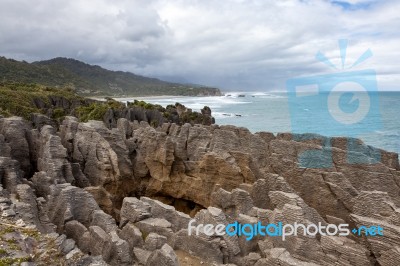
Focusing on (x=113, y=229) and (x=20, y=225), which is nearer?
(x=20, y=225)

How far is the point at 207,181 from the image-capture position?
58.2 ft

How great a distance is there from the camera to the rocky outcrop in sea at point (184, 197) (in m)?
9.16

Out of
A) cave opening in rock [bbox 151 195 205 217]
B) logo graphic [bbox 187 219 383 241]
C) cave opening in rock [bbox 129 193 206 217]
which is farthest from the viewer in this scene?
cave opening in rock [bbox 129 193 206 217]

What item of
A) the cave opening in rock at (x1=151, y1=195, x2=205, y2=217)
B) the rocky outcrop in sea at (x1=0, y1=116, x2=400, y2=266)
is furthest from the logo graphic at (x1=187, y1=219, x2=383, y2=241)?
the cave opening in rock at (x1=151, y1=195, x2=205, y2=217)

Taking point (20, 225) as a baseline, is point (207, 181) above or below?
below

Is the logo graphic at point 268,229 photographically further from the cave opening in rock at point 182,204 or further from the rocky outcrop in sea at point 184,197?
the cave opening in rock at point 182,204

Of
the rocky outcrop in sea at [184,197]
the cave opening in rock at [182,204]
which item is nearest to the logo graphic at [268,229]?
the rocky outcrop in sea at [184,197]

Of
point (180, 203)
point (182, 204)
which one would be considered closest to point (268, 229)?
point (182, 204)

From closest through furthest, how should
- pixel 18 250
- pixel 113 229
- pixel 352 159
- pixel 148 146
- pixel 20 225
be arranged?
pixel 18 250
pixel 20 225
pixel 113 229
pixel 352 159
pixel 148 146

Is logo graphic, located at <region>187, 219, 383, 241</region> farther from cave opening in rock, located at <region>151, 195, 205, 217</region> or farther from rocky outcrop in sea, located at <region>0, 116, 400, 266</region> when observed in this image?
cave opening in rock, located at <region>151, 195, 205, 217</region>

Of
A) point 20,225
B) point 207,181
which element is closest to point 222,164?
point 207,181

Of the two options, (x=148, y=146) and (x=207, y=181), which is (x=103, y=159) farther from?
(x=207, y=181)

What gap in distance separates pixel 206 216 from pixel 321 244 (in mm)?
3645

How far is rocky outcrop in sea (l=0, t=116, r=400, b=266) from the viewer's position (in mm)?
9164
